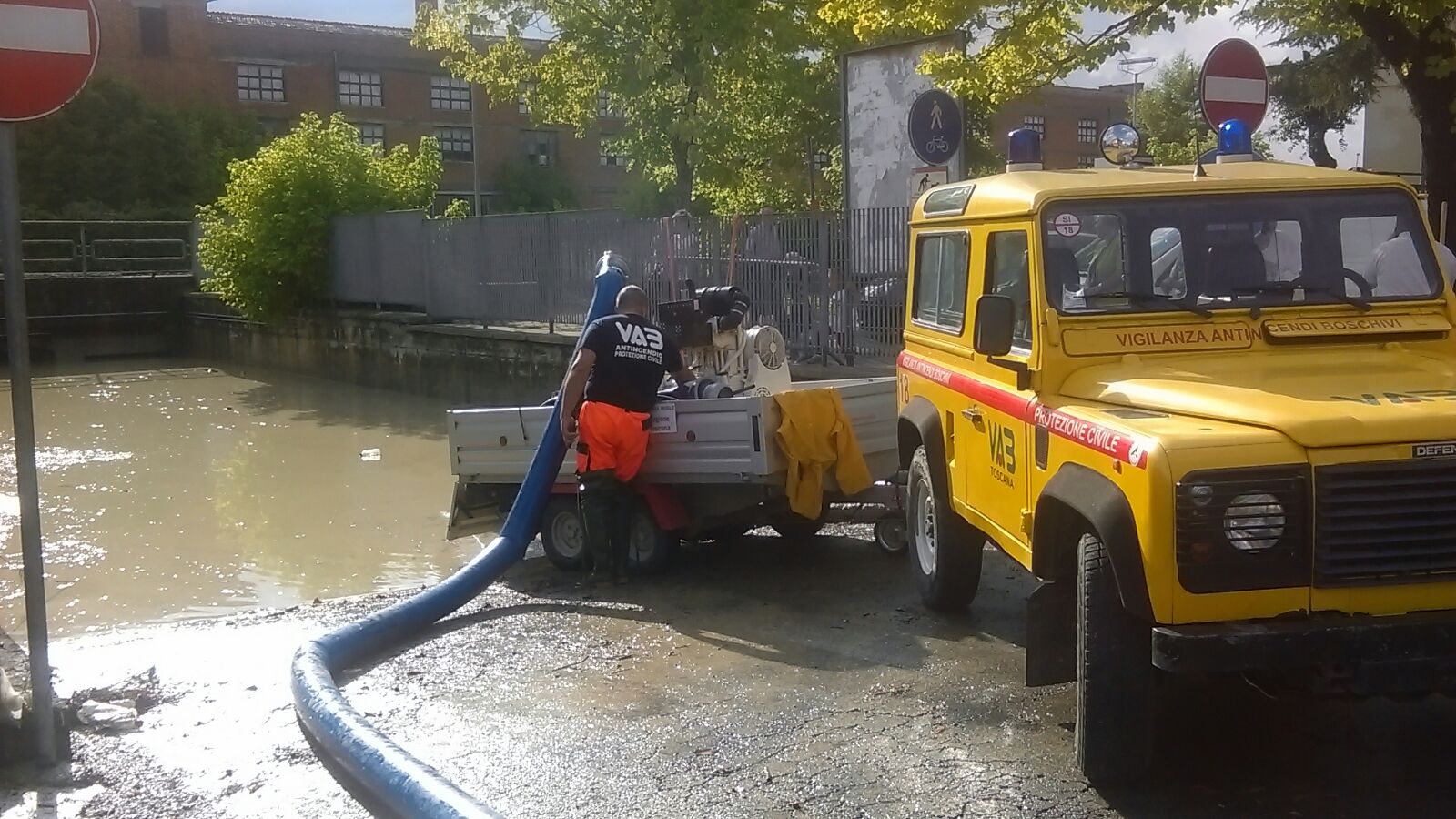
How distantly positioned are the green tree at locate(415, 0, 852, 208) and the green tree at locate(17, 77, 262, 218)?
16825 mm

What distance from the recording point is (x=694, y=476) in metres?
7.96

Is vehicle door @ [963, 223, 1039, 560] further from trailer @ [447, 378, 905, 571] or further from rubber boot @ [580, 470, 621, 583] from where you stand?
rubber boot @ [580, 470, 621, 583]

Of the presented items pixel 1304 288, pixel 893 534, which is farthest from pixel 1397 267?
Result: pixel 893 534

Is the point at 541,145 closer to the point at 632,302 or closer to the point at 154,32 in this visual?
the point at 154,32

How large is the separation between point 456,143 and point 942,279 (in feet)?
179

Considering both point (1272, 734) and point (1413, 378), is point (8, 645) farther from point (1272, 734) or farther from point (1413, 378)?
point (1413, 378)

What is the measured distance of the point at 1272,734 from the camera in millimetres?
5172

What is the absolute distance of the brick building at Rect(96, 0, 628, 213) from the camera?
51.2 metres

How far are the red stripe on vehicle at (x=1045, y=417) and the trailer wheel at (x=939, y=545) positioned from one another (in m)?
0.49

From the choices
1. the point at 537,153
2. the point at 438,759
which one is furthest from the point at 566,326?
the point at 537,153

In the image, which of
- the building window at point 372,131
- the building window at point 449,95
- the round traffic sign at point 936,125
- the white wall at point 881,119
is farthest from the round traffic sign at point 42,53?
the building window at point 449,95

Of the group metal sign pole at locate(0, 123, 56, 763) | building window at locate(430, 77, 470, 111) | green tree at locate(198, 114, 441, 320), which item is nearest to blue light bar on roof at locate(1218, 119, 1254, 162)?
metal sign pole at locate(0, 123, 56, 763)

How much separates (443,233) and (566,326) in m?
3.90

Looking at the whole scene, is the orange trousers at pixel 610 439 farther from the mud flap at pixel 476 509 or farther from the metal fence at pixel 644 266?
the metal fence at pixel 644 266
